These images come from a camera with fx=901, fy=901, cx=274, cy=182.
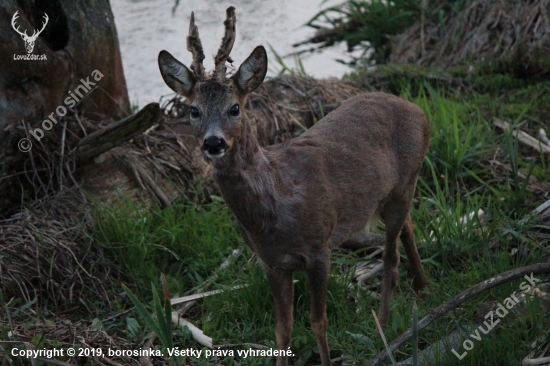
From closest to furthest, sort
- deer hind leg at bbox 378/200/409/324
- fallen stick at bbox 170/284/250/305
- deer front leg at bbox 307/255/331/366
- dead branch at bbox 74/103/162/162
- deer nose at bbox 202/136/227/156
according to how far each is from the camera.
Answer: deer nose at bbox 202/136/227/156
deer front leg at bbox 307/255/331/366
deer hind leg at bbox 378/200/409/324
fallen stick at bbox 170/284/250/305
dead branch at bbox 74/103/162/162

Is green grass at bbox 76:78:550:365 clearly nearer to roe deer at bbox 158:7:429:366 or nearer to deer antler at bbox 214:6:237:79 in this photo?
roe deer at bbox 158:7:429:366

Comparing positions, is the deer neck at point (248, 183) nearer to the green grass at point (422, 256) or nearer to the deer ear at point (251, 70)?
the deer ear at point (251, 70)

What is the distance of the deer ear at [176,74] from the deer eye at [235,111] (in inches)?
11.3

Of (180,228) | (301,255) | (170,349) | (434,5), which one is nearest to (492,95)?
(434,5)

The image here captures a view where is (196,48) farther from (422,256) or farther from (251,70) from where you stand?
(422,256)

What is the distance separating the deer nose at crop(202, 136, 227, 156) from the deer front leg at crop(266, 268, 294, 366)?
0.99 meters

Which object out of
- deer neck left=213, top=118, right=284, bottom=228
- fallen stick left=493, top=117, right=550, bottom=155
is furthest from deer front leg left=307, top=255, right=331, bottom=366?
fallen stick left=493, top=117, right=550, bottom=155

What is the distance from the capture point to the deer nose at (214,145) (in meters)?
4.48

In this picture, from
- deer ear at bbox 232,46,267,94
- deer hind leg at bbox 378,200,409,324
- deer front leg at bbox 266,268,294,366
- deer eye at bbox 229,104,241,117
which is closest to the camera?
deer eye at bbox 229,104,241,117

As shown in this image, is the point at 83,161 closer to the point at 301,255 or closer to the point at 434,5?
the point at 301,255

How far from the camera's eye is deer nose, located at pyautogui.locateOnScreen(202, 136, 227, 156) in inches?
177

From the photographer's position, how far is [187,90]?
4.88 metres

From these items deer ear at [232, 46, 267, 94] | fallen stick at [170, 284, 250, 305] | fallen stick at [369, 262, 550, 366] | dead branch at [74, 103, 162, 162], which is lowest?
fallen stick at [170, 284, 250, 305]

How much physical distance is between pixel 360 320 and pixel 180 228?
1.62 meters
